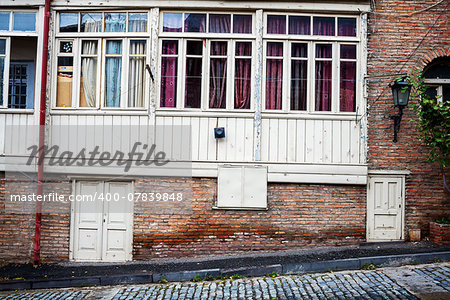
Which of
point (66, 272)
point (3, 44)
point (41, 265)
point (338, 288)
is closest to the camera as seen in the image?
point (338, 288)

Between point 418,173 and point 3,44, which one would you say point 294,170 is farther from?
point 3,44

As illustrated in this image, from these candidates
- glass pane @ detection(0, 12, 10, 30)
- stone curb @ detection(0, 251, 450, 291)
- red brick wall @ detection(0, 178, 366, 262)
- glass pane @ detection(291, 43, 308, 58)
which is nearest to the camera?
stone curb @ detection(0, 251, 450, 291)

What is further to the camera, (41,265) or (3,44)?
(3,44)

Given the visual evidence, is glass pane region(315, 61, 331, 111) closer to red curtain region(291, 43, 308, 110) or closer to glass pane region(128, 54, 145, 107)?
red curtain region(291, 43, 308, 110)

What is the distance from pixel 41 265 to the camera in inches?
320

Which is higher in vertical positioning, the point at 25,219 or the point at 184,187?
the point at 184,187

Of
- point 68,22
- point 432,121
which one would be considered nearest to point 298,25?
point 432,121

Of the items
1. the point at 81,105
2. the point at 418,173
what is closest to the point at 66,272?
the point at 81,105

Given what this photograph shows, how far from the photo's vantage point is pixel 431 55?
846 cm

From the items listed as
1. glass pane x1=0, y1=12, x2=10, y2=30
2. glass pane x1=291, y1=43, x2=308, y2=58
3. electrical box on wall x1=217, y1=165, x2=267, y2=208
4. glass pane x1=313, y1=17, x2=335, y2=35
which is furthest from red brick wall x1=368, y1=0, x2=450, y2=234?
glass pane x1=0, y1=12, x2=10, y2=30

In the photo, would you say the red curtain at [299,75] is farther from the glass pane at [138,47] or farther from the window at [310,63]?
the glass pane at [138,47]

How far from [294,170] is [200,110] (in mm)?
2493

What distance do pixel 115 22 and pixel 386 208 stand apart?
7.54 metres

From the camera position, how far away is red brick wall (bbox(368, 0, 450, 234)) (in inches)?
331
